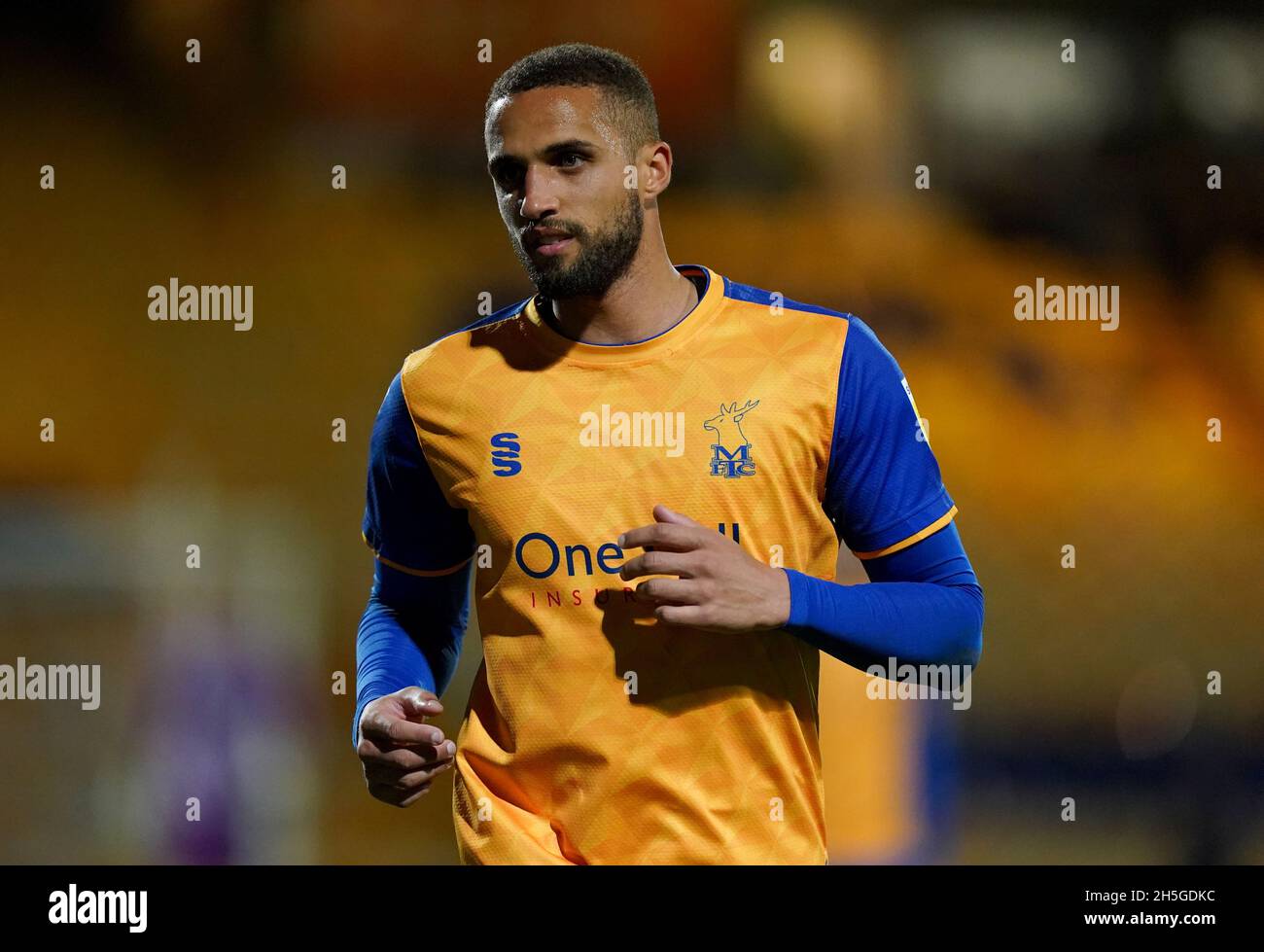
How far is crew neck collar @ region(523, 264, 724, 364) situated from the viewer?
5.91ft

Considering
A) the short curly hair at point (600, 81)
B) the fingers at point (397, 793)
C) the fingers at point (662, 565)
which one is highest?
the short curly hair at point (600, 81)

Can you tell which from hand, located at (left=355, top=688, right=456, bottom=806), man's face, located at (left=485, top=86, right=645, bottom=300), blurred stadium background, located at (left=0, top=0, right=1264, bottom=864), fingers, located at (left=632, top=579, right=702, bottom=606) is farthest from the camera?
blurred stadium background, located at (left=0, top=0, right=1264, bottom=864)

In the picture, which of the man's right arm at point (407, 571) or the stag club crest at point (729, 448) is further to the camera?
the man's right arm at point (407, 571)

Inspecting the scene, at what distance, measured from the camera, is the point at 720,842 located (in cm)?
169

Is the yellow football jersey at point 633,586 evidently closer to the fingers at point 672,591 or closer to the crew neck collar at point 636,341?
the crew neck collar at point 636,341

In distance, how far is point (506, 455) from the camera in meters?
1.78

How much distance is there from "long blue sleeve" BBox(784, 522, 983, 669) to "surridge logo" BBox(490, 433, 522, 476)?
1.31 ft

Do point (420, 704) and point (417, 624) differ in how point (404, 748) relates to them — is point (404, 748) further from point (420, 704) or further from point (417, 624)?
point (417, 624)

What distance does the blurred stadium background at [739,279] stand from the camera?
3.65m

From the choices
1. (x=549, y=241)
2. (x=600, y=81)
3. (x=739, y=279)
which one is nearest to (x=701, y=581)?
(x=549, y=241)

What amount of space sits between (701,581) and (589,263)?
19.2 inches

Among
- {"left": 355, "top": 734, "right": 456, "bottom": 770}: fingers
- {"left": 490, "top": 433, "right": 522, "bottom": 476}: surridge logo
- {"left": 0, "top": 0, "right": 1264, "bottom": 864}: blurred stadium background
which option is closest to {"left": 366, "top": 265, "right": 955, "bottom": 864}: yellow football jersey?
{"left": 490, "top": 433, "right": 522, "bottom": 476}: surridge logo

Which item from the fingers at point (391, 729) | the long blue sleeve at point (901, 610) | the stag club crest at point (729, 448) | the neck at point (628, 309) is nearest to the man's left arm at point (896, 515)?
the long blue sleeve at point (901, 610)

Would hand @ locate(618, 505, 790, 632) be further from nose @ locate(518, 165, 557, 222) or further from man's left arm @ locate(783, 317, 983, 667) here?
nose @ locate(518, 165, 557, 222)
